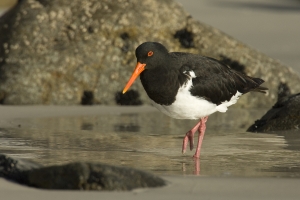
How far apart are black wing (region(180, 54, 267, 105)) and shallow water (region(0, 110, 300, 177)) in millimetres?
523

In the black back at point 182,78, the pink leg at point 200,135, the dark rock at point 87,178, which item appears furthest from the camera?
the black back at point 182,78

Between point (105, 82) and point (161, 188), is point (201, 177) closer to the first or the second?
point (161, 188)

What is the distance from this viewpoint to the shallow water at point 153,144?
709 centimetres

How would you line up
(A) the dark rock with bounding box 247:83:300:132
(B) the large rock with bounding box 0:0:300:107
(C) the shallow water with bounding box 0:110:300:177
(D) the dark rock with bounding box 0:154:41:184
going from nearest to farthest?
(D) the dark rock with bounding box 0:154:41:184 → (C) the shallow water with bounding box 0:110:300:177 → (A) the dark rock with bounding box 247:83:300:132 → (B) the large rock with bounding box 0:0:300:107

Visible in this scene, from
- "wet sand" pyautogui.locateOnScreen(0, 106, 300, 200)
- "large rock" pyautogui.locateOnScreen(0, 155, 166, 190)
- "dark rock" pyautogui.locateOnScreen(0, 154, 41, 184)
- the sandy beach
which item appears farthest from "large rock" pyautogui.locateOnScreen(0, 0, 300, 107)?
"large rock" pyautogui.locateOnScreen(0, 155, 166, 190)

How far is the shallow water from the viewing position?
23.3ft

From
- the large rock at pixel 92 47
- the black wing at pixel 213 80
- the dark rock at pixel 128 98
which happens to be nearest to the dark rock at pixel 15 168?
the black wing at pixel 213 80

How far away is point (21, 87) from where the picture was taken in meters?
11.0

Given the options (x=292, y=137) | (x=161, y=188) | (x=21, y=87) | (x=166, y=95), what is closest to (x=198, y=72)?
(x=166, y=95)

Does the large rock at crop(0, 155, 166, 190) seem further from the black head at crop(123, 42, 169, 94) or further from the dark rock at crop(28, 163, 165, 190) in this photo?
the black head at crop(123, 42, 169, 94)

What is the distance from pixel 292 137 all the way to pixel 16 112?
373 cm

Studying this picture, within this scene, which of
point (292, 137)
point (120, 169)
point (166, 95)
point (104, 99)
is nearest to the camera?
point (120, 169)

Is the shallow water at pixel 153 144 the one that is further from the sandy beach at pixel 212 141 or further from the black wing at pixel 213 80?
the black wing at pixel 213 80

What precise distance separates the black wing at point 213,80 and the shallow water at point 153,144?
0.52 metres
